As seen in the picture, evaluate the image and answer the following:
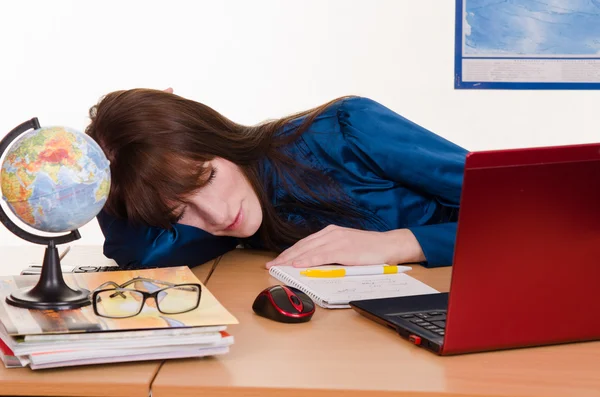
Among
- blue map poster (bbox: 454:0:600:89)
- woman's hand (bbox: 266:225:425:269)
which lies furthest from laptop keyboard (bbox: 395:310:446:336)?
blue map poster (bbox: 454:0:600:89)

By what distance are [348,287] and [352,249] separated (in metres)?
0.19

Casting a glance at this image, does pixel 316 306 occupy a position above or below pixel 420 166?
below

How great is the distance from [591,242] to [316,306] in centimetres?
46

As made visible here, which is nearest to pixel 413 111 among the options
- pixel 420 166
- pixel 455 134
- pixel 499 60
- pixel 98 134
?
pixel 455 134

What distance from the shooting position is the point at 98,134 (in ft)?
5.08

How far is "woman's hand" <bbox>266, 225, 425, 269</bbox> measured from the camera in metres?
1.51

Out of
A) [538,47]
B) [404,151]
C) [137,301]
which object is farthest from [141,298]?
[538,47]

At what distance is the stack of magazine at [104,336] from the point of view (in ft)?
3.06

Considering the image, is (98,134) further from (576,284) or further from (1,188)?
(576,284)

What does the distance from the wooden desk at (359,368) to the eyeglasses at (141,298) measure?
8 cm

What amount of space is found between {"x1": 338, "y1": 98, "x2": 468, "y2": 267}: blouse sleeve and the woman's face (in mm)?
312

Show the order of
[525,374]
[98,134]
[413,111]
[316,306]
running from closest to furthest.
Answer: [525,374], [316,306], [98,134], [413,111]

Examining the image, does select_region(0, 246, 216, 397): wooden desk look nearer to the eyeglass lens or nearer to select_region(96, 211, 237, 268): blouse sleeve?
the eyeglass lens

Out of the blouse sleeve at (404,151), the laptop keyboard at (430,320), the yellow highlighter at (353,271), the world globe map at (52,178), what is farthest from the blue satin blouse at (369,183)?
the world globe map at (52,178)
